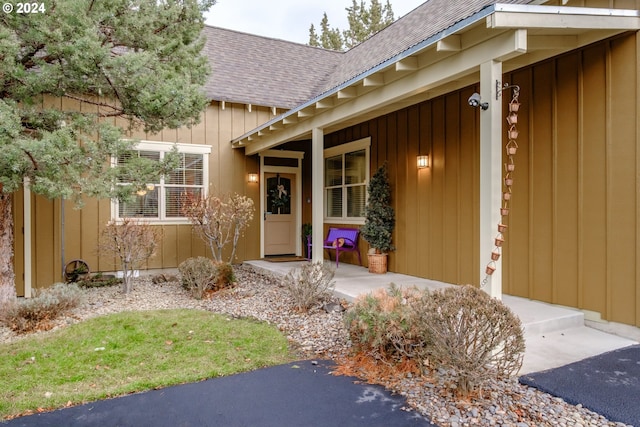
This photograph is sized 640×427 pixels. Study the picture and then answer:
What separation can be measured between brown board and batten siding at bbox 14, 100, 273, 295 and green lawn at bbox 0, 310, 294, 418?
8.60 ft

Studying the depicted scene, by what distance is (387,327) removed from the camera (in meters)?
3.17

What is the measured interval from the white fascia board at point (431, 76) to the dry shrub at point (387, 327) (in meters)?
2.16

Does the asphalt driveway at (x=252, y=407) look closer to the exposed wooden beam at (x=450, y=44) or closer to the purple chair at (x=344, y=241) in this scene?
→ the exposed wooden beam at (x=450, y=44)

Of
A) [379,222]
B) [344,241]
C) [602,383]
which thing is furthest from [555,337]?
[344,241]

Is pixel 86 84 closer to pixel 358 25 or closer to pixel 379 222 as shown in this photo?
pixel 379 222

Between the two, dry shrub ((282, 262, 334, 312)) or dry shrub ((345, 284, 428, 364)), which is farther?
dry shrub ((282, 262, 334, 312))

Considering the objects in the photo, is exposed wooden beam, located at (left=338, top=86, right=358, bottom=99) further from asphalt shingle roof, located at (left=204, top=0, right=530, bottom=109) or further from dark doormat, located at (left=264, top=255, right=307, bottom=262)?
dark doormat, located at (left=264, top=255, right=307, bottom=262)

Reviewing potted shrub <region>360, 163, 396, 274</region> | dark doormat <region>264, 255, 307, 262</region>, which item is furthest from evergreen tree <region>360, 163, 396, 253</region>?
dark doormat <region>264, 255, 307, 262</region>

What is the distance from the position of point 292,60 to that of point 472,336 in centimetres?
968

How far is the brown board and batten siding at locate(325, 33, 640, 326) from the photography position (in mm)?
3768

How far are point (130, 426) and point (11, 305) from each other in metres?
3.05

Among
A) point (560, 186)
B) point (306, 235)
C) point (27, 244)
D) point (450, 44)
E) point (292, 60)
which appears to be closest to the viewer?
point (450, 44)

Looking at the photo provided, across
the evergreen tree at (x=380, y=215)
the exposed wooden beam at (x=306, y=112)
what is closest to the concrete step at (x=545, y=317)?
the evergreen tree at (x=380, y=215)

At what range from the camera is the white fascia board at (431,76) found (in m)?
3.28
